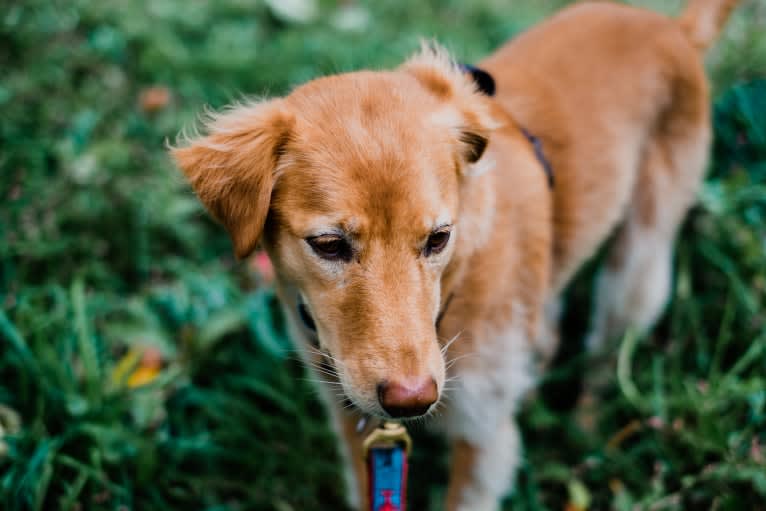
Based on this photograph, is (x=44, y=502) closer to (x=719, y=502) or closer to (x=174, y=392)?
(x=174, y=392)

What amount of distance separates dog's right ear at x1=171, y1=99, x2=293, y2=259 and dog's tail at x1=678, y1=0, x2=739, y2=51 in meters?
2.42

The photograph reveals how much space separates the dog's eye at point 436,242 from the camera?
1.89m

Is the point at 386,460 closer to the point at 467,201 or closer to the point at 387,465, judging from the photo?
the point at 387,465

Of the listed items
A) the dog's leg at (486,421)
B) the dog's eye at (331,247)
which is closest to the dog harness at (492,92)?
the dog's leg at (486,421)

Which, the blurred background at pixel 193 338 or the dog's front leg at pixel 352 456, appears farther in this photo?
the blurred background at pixel 193 338

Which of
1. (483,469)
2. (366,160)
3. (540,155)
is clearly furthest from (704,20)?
(483,469)

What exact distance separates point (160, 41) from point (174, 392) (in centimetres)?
312

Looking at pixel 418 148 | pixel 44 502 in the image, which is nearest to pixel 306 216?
pixel 418 148

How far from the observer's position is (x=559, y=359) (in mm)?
3877

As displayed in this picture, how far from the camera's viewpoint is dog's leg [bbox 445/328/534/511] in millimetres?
2373

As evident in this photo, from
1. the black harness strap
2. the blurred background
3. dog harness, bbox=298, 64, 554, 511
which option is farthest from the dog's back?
dog harness, bbox=298, 64, 554, 511

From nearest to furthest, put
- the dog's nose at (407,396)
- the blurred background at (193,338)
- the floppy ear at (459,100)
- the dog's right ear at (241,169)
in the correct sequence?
1. the dog's nose at (407,396)
2. the dog's right ear at (241,169)
3. the floppy ear at (459,100)
4. the blurred background at (193,338)

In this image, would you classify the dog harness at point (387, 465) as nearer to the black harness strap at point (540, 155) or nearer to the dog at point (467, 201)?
the dog at point (467, 201)

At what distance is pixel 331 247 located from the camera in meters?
1.85
